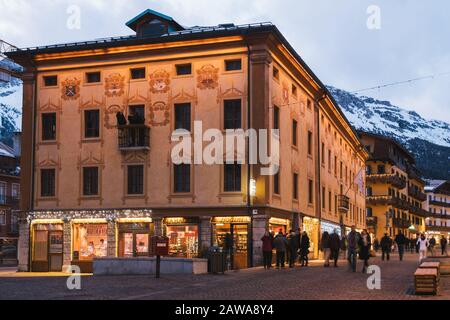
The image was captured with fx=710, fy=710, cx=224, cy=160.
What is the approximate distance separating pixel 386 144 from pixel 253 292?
Result: 78748 millimetres

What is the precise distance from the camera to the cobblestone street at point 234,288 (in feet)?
60.8

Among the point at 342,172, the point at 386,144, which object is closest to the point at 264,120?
the point at 342,172

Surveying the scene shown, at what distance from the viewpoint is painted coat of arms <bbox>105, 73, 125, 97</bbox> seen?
40375 mm

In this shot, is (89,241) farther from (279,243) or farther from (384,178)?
(384,178)

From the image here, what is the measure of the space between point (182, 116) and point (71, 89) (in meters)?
7.19

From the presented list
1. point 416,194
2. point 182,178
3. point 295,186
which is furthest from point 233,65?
point 416,194

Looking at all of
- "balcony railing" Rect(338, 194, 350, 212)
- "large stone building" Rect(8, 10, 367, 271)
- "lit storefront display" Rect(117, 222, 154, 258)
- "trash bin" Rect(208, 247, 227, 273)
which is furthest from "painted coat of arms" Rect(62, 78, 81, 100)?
"balcony railing" Rect(338, 194, 350, 212)

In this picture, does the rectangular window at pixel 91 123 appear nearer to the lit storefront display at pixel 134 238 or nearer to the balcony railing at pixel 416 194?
the lit storefront display at pixel 134 238

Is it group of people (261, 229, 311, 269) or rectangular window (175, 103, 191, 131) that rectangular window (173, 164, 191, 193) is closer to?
rectangular window (175, 103, 191, 131)

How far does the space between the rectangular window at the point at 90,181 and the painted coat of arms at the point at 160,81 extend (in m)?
5.75

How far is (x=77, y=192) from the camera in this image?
40.7 metres

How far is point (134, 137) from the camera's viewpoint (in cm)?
3953

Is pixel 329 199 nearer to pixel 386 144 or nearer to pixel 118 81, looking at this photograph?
pixel 118 81

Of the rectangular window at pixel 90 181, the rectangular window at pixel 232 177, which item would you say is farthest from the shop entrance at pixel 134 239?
the rectangular window at pixel 232 177
